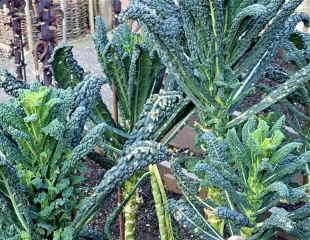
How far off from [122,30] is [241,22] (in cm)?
51

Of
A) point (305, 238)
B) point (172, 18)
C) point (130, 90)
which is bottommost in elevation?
point (305, 238)

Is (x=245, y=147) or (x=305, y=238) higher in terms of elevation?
(x=245, y=147)

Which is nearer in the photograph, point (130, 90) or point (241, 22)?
point (241, 22)

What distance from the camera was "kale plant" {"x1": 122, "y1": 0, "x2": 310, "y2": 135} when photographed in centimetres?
124

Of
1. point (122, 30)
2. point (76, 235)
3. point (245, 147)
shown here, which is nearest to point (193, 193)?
point (245, 147)

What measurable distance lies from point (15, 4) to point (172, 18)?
87 cm

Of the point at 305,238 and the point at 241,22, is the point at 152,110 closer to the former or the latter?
the point at 241,22

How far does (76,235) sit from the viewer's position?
103 centimetres

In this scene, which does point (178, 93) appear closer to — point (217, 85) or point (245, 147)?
point (217, 85)

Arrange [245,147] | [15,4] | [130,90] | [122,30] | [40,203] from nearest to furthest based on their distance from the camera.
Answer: [40,203] < [245,147] < [130,90] < [122,30] < [15,4]

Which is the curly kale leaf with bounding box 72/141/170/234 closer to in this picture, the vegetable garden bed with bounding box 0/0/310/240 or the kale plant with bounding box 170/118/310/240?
the vegetable garden bed with bounding box 0/0/310/240

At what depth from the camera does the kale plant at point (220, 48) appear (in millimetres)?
1237

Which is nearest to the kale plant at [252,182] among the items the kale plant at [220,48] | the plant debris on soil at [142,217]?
the kale plant at [220,48]

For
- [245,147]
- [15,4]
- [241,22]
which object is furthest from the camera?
[15,4]
